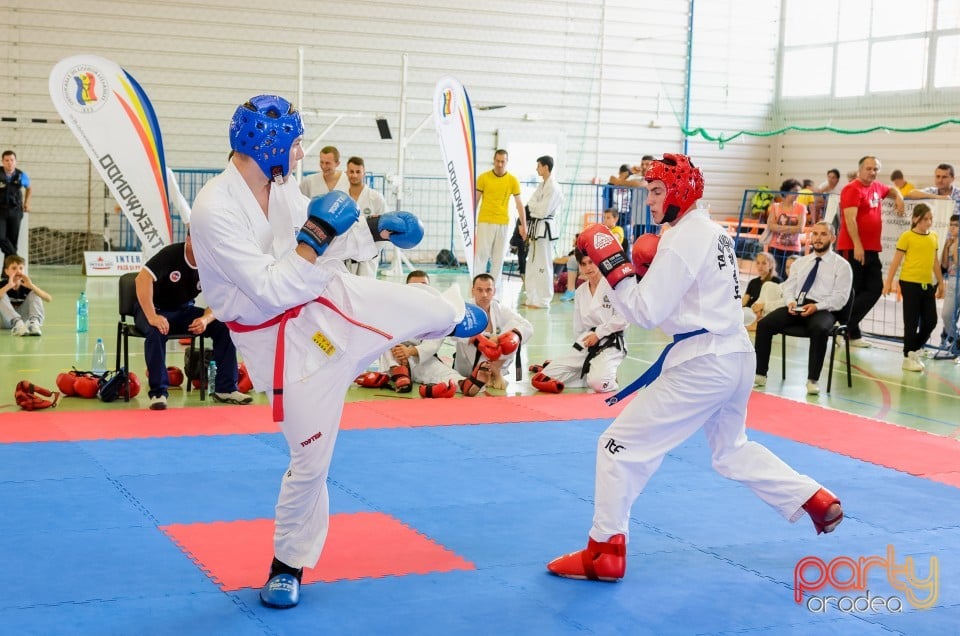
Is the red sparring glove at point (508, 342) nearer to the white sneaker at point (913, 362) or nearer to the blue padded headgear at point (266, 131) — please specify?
the white sneaker at point (913, 362)

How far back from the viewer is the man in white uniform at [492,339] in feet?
26.5

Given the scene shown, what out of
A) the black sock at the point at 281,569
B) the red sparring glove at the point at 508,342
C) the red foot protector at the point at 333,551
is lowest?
the red foot protector at the point at 333,551

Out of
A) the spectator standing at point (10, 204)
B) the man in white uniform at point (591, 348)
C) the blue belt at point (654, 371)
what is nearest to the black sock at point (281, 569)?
the blue belt at point (654, 371)

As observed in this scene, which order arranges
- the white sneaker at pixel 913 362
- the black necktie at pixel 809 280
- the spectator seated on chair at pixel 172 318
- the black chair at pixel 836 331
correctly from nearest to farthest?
the spectator seated on chair at pixel 172 318 → the black chair at pixel 836 331 → the black necktie at pixel 809 280 → the white sneaker at pixel 913 362

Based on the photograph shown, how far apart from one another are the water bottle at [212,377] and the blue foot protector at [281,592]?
4.12 metres

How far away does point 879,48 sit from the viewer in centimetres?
1831

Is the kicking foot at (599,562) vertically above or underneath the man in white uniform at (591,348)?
underneath

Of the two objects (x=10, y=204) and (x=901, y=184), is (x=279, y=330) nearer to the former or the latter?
(x=10, y=204)

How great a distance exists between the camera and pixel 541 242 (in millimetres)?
13430

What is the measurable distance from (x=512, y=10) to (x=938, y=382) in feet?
38.5

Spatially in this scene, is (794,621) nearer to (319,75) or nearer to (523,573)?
(523,573)

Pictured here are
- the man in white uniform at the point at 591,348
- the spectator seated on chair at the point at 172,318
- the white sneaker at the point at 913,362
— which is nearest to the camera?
the spectator seated on chair at the point at 172,318

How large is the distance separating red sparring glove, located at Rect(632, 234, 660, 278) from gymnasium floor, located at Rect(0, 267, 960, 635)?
126 centimetres

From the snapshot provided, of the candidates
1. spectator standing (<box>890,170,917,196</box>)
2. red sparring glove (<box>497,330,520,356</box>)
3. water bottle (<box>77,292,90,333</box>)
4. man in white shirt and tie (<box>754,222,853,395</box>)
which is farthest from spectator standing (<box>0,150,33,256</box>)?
spectator standing (<box>890,170,917,196</box>)
